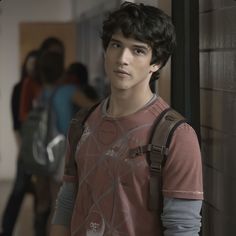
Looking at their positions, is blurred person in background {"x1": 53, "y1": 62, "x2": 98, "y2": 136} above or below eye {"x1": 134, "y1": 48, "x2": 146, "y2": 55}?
below

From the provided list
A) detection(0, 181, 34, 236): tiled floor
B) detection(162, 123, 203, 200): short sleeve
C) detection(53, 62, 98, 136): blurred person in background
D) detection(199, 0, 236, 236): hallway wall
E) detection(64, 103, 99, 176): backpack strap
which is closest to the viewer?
detection(162, 123, 203, 200): short sleeve

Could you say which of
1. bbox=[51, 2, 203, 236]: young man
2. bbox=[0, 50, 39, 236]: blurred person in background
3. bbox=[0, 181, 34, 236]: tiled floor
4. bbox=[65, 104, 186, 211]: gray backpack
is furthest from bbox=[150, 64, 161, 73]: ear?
bbox=[0, 181, 34, 236]: tiled floor

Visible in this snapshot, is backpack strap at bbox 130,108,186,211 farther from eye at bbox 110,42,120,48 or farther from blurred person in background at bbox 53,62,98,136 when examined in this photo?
blurred person in background at bbox 53,62,98,136

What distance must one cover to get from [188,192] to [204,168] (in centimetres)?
52

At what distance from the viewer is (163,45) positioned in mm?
1179

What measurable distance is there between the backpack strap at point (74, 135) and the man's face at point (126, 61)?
144 millimetres

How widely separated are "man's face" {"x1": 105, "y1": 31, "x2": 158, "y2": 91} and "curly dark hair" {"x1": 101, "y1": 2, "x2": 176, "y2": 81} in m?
0.01

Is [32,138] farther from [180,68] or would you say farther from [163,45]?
[163,45]

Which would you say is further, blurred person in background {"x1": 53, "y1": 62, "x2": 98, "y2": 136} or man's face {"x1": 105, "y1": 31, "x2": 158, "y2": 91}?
blurred person in background {"x1": 53, "y1": 62, "x2": 98, "y2": 136}

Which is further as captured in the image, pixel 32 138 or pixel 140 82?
pixel 32 138

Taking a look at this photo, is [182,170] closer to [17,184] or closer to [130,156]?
[130,156]

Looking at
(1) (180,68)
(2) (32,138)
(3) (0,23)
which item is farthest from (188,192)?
(3) (0,23)

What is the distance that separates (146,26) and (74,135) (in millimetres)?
323

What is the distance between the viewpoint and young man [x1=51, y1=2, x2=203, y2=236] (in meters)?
1.12
